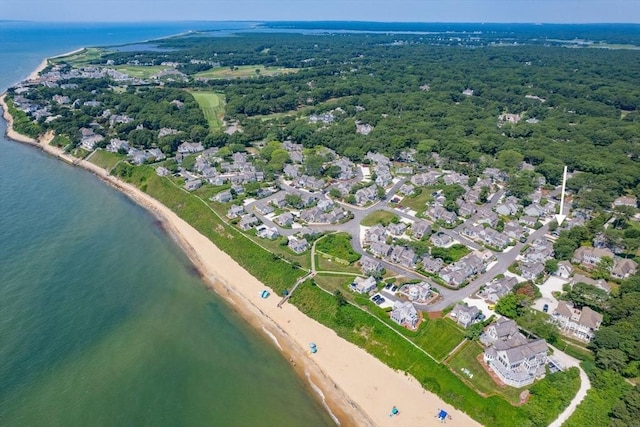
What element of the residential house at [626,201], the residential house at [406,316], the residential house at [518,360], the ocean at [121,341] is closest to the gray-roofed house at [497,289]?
the residential house at [518,360]

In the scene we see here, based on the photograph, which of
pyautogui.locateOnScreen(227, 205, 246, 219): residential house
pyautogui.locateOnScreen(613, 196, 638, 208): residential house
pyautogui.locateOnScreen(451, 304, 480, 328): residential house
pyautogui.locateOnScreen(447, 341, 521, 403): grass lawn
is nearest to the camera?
pyautogui.locateOnScreen(447, 341, 521, 403): grass lawn

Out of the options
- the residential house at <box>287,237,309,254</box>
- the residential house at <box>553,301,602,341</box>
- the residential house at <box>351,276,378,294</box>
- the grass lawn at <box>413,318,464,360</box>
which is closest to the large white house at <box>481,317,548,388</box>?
the grass lawn at <box>413,318,464,360</box>

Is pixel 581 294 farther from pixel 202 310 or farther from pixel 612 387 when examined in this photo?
pixel 202 310

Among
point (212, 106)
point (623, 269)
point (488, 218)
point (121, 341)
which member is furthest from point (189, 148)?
point (623, 269)

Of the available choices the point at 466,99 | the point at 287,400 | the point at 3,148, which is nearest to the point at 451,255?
the point at 287,400

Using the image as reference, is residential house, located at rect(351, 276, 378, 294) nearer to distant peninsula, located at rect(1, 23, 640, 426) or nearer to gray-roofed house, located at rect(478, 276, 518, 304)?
distant peninsula, located at rect(1, 23, 640, 426)
